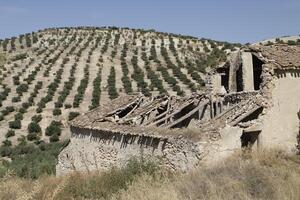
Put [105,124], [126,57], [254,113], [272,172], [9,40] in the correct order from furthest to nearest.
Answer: [9,40] → [126,57] → [105,124] → [254,113] → [272,172]

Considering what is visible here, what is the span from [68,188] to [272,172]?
5175mm

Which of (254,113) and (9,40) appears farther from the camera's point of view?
(9,40)

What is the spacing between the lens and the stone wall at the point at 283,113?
57.6 ft

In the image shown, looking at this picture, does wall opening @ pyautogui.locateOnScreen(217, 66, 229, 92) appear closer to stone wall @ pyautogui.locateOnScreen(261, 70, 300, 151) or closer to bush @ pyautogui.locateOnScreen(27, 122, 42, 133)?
stone wall @ pyautogui.locateOnScreen(261, 70, 300, 151)

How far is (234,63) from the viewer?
70.1ft

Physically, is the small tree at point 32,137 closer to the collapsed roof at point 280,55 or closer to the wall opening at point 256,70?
the wall opening at point 256,70

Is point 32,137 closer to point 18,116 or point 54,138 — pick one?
point 54,138

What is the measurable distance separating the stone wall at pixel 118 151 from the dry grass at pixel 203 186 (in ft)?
4.23

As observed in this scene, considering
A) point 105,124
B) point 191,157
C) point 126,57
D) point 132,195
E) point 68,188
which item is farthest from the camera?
point 126,57

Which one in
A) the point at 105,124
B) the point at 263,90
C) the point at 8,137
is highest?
the point at 263,90

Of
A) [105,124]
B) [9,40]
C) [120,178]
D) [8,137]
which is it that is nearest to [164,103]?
[105,124]

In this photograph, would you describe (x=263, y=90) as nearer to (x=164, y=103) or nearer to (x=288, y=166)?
(x=288, y=166)

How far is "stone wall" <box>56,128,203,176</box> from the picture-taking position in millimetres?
15625

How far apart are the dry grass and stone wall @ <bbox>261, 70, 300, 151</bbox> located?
269cm
